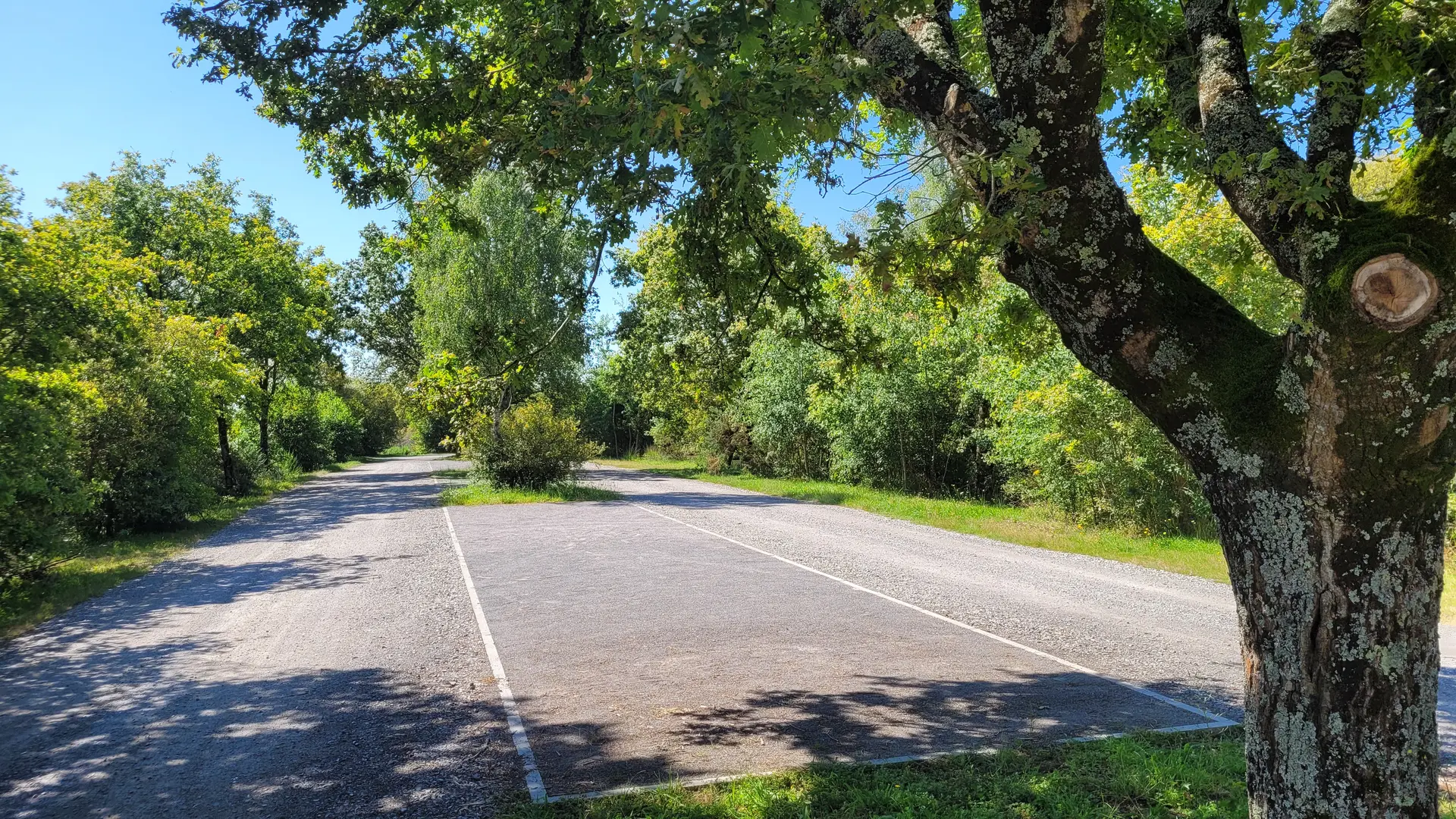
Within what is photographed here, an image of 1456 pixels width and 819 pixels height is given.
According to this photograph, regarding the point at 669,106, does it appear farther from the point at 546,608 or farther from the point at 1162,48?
the point at 546,608

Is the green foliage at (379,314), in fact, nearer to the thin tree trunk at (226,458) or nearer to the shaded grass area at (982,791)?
the thin tree trunk at (226,458)

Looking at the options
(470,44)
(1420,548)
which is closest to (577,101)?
(1420,548)

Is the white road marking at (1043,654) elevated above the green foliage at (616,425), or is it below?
below

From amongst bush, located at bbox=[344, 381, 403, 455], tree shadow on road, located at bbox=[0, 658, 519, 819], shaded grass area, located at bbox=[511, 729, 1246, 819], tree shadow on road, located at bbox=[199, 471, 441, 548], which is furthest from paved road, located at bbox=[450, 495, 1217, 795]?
bush, located at bbox=[344, 381, 403, 455]

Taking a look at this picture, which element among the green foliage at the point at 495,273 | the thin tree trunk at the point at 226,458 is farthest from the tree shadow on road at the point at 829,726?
the thin tree trunk at the point at 226,458

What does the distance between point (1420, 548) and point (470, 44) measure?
7847mm

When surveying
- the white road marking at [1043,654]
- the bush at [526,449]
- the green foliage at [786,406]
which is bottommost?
the white road marking at [1043,654]

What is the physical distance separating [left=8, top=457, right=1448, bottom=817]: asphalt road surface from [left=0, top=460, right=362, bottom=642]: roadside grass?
46 centimetres

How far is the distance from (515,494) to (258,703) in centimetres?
1777

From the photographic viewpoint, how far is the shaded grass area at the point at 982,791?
14.5 feet

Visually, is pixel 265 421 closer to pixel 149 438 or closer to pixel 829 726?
pixel 149 438

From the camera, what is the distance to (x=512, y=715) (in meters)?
6.05

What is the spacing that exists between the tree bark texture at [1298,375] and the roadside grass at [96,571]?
35.8ft

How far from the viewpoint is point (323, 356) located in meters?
36.2
